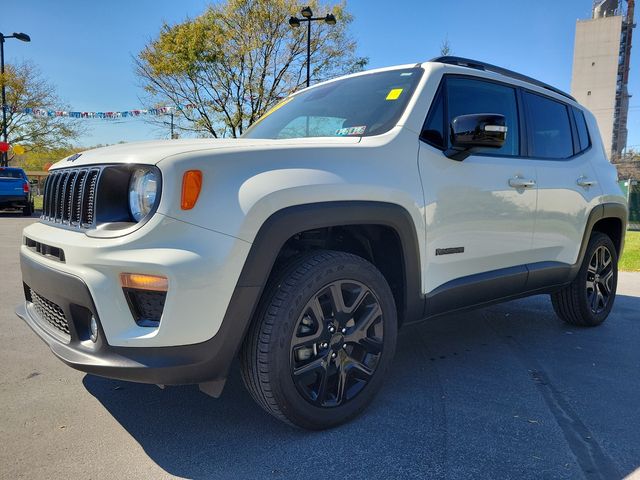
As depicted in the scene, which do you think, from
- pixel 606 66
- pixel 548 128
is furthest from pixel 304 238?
pixel 606 66

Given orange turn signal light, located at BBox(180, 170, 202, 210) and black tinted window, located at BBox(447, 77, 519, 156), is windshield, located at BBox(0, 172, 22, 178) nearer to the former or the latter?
black tinted window, located at BBox(447, 77, 519, 156)

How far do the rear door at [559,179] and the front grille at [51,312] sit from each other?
2.96 meters

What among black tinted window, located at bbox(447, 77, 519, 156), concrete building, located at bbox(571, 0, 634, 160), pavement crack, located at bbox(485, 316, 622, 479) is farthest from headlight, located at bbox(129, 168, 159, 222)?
concrete building, located at bbox(571, 0, 634, 160)

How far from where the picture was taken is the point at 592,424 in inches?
101

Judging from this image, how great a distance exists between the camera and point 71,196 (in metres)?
2.33

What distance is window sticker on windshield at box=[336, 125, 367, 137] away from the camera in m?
2.73

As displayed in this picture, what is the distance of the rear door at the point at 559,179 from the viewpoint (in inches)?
140

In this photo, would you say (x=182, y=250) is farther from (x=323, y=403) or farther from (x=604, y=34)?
(x=604, y=34)

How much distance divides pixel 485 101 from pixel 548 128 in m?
0.86

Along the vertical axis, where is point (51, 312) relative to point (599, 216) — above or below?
below

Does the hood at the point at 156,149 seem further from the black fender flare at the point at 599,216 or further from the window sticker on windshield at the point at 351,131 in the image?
the black fender flare at the point at 599,216

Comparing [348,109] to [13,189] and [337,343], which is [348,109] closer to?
[337,343]

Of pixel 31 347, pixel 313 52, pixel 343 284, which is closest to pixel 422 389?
pixel 343 284

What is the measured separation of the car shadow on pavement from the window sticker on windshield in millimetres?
1501
